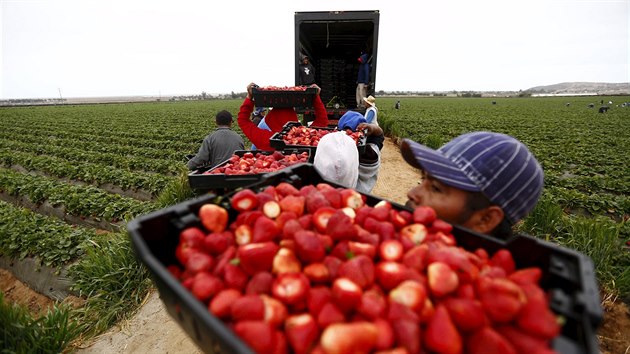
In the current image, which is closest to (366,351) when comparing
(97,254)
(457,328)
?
(457,328)

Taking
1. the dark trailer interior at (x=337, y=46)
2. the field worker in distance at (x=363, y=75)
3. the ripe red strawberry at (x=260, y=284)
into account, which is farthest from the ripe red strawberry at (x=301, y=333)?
the field worker in distance at (x=363, y=75)

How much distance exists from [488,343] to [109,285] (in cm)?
380

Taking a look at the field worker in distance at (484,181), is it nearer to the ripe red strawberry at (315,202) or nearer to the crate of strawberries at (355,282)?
the crate of strawberries at (355,282)

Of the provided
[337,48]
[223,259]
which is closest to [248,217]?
[223,259]

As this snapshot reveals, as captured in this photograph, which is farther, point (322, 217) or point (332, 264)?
point (322, 217)

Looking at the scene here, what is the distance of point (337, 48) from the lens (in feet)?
34.4

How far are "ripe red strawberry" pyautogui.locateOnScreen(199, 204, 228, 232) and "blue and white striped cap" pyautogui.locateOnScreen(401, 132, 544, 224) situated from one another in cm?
104

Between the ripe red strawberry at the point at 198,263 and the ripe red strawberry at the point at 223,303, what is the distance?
0.13 m

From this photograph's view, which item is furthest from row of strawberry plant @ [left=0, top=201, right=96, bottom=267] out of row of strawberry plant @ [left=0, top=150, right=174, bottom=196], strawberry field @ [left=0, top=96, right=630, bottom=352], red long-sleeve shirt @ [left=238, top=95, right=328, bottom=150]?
red long-sleeve shirt @ [left=238, top=95, right=328, bottom=150]

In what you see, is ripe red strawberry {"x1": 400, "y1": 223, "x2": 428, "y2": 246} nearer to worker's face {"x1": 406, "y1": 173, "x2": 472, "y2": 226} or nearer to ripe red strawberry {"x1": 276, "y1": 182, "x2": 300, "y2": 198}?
worker's face {"x1": 406, "y1": 173, "x2": 472, "y2": 226}

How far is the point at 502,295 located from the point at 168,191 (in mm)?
4806

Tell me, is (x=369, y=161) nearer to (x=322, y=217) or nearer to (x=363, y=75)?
(x=322, y=217)

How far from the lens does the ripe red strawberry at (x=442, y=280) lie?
3.02 ft

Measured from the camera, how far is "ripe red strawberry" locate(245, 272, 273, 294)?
3.22 feet
